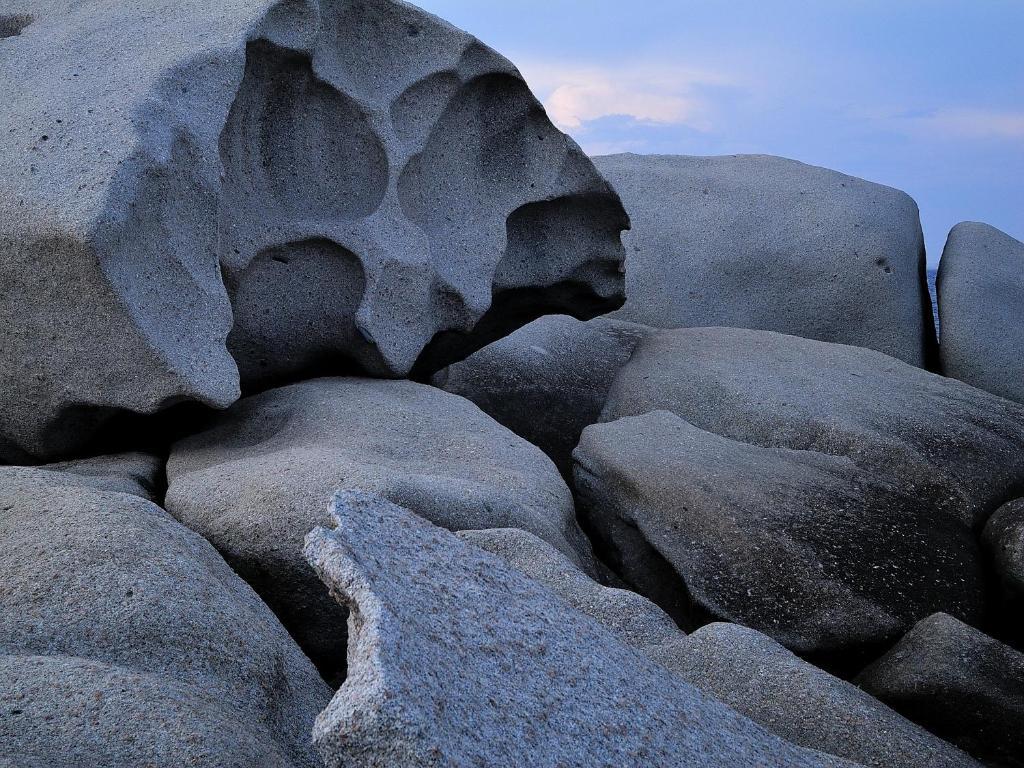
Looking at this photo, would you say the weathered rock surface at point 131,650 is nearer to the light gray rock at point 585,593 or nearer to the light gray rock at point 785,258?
the light gray rock at point 585,593

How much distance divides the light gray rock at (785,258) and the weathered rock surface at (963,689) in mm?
2956

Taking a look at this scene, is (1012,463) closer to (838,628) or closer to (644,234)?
(838,628)

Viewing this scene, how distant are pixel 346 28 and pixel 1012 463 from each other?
2.47m

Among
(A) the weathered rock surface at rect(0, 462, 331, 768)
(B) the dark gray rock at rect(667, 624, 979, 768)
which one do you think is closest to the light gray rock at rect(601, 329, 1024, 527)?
(B) the dark gray rock at rect(667, 624, 979, 768)

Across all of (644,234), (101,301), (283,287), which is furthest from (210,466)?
(644,234)

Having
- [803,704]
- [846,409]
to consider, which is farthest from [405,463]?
[846,409]

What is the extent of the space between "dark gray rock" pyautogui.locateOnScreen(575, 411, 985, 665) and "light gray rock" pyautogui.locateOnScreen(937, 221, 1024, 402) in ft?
6.35

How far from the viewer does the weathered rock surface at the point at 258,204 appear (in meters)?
2.53

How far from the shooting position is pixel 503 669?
136 centimetres

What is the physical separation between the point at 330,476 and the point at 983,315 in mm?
3572

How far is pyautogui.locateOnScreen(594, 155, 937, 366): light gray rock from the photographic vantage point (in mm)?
5074

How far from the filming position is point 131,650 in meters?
1.62

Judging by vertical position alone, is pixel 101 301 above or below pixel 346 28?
below

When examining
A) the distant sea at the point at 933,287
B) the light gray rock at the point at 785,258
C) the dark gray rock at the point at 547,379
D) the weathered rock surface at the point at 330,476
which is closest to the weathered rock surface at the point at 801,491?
the weathered rock surface at the point at 330,476
